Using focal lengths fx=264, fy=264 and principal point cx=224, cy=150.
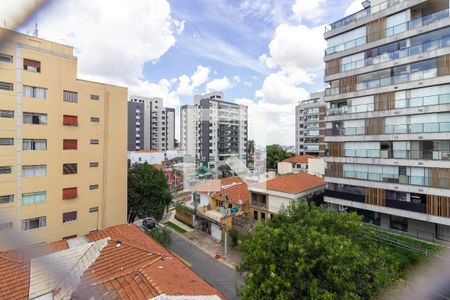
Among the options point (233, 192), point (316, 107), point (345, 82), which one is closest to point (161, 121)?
point (316, 107)

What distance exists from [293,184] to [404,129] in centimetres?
572

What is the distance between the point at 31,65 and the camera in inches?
426

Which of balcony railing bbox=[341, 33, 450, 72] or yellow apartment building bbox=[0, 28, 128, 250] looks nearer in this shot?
yellow apartment building bbox=[0, 28, 128, 250]

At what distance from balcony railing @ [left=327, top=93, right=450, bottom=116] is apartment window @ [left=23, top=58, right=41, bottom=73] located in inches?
566

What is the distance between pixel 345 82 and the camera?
46.6ft

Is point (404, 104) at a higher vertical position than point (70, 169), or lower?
higher

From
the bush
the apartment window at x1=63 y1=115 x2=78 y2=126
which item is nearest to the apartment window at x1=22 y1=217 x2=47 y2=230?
the apartment window at x1=63 y1=115 x2=78 y2=126

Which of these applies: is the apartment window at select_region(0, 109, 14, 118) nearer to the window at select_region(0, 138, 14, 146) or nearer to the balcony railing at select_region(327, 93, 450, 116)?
the window at select_region(0, 138, 14, 146)

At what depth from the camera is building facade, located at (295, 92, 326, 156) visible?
38.2 meters

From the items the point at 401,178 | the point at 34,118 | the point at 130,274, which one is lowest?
the point at 130,274

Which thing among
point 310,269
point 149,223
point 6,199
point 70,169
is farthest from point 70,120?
point 310,269

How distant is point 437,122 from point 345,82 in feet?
15.3

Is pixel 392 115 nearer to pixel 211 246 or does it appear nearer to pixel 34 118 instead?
pixel 211 246

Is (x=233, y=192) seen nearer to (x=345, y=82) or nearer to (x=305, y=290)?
(x=345, y=82)
